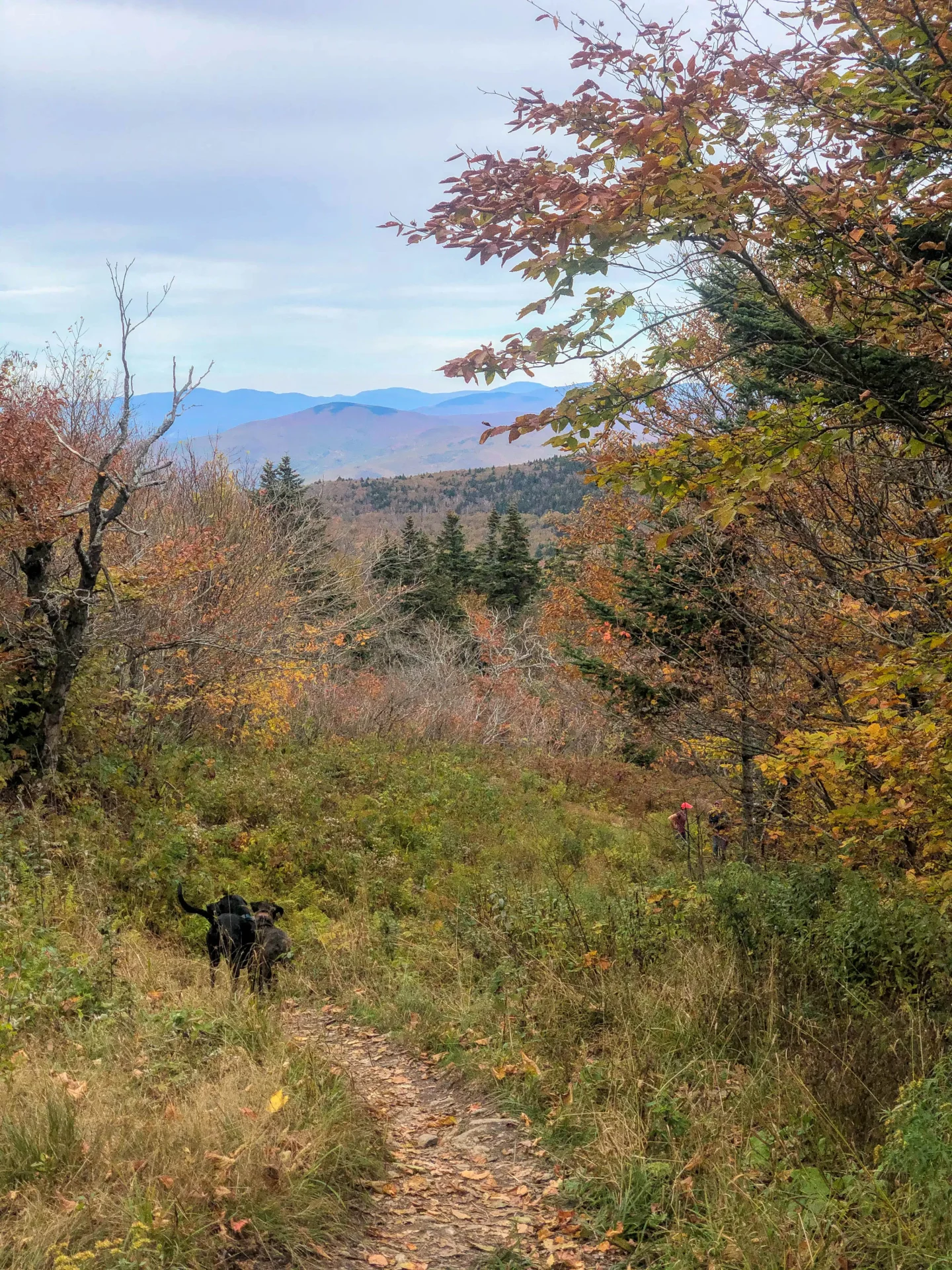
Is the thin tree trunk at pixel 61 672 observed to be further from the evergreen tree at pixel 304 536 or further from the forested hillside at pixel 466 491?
the forested hillside at pixel 466 491

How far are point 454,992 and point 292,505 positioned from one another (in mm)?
24276

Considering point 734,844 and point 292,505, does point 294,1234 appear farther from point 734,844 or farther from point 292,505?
point 292,505

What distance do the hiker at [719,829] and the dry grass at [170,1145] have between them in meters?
6.26

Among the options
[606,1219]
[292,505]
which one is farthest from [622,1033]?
[292,505]

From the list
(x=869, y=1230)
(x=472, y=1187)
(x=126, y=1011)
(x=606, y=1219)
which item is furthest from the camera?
(x=126, y=1011)

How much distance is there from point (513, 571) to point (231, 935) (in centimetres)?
3725

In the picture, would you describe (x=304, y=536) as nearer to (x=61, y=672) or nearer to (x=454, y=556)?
(x=61, y=672)

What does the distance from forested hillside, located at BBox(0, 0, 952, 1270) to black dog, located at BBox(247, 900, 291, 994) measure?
0.12 feet

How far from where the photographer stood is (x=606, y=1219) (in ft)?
13.1

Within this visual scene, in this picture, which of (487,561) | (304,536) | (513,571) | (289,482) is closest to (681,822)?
(304,536)

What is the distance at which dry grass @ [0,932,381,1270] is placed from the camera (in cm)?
316

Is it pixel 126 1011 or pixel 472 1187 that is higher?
pixel 126 1011

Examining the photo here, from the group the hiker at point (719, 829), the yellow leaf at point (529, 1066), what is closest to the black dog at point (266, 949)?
the yellow leaf at point (529, 1066)

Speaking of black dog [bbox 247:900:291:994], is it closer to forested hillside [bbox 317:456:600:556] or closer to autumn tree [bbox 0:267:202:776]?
autumn tree [bbox 0:267:202:776]
